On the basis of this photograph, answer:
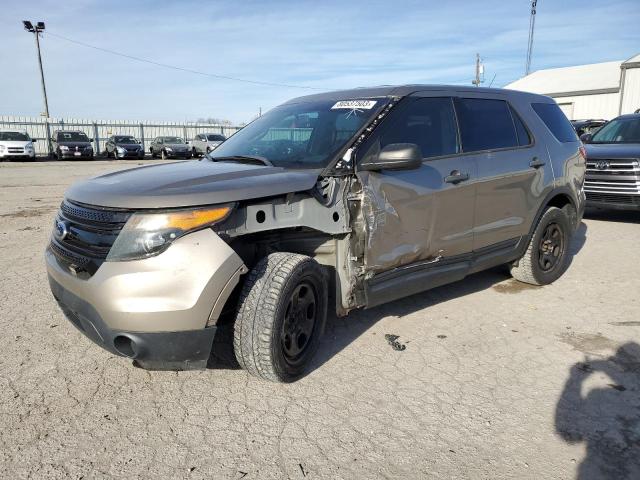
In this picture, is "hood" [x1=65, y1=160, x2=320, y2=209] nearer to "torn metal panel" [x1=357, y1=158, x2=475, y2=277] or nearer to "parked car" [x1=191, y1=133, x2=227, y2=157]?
"torn metal panel" [x1=357, y1=158, x2=475, y2=277]

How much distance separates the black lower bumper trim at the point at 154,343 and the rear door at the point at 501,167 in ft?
8.24

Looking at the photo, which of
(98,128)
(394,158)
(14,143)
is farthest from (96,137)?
(394,158)

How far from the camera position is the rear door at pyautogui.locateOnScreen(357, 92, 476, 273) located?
11.0 feet

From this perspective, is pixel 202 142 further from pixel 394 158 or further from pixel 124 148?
pixel 394 158

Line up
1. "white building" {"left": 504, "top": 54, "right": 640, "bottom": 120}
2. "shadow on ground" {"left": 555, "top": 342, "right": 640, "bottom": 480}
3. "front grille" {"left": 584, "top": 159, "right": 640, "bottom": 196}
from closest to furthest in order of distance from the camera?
"shadow on ground" {"left": 555, "top": 342, "right": 640, "bottom": 480} < "front grille" {"left": 584, "top": 159, "right": 640, "bottom": 196} < "white building" {"left": 504, "top": 54, "right": 640, "bottom": 120}

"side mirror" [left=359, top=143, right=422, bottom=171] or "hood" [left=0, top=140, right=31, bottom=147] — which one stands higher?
"side mirror" [left=359, top=143, right=422, bottom=171]

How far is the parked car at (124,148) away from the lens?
2994 cm

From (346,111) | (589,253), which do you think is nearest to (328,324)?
(346,111)

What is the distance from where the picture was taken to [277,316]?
2.87 meters

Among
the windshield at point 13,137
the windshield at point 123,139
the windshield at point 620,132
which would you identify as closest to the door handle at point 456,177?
the windshield at point 620,132

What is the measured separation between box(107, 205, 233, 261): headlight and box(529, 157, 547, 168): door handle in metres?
3.34

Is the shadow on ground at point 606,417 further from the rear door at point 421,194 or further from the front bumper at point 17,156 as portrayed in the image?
the front bumper at point 17,156

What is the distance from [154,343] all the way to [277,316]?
0.67 metres

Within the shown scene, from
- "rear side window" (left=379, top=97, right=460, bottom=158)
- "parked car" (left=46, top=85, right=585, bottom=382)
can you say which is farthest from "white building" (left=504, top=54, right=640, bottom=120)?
"rear side window" (left=379, top=97, right=460, bottom=158)
